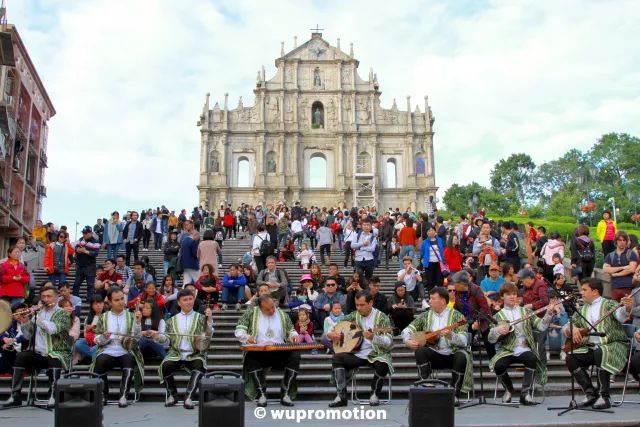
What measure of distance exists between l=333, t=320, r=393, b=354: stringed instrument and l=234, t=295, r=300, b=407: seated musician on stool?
54 cm

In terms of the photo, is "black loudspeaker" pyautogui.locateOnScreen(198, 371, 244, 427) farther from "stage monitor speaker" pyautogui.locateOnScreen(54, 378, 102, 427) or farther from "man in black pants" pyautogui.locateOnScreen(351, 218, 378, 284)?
"man in black pants" pyautogui.locateOnScreen(351, 218, 378, 284)

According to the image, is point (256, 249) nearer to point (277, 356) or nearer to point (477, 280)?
point (477, 280)

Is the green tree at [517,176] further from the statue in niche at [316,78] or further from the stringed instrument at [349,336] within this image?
the stringed instrument at [349,336]

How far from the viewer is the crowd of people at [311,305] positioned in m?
8.60

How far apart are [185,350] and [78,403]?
2487 mm

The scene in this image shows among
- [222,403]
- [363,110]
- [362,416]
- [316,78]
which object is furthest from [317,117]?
[222,403]

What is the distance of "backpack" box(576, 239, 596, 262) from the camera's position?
14.6 metres

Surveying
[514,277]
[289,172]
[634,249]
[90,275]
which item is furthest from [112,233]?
[289,172]

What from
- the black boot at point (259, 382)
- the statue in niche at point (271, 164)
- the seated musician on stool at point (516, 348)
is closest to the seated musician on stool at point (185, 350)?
the black boot at point (259, 382)

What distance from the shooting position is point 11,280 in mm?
11320

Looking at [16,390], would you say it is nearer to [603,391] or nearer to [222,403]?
[222,403]

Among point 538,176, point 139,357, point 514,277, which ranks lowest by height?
point 139,357

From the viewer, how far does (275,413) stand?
8.04 meters

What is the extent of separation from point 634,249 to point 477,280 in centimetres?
344
